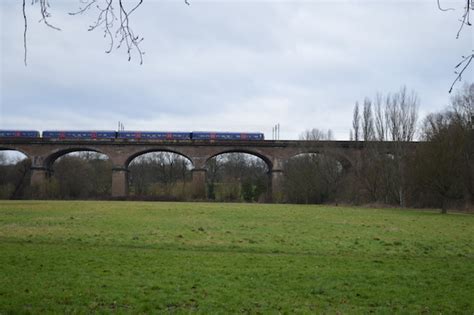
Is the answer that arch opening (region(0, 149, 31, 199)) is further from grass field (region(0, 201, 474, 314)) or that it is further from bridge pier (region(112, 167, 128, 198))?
grass field (region(0, 201, 474, 314))

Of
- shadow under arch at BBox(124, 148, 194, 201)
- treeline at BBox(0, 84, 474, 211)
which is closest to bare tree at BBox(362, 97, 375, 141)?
treeline at BBox(0, 84, 474, 211)

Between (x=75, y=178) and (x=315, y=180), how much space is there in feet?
85.0

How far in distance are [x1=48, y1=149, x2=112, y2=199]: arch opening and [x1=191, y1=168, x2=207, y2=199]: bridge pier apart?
29.8 ft

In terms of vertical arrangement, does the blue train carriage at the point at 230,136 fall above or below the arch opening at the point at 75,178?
above

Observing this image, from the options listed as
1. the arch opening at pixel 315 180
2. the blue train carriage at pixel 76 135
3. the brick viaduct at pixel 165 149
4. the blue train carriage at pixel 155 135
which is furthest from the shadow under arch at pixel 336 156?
the blue train carriage at pixel 76 135

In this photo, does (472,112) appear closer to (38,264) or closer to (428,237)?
(428,237)

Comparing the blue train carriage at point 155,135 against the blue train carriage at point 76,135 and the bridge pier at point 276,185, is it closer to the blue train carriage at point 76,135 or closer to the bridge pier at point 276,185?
the blue train carriage at point 76,135

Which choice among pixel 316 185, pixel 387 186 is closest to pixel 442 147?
pixel 387 186

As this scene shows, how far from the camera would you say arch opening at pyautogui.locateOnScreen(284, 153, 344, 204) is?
1657 inches

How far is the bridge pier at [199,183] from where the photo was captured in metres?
44.4

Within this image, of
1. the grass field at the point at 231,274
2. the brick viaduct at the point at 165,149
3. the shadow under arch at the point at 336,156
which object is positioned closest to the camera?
the grass field at the point at 231,274

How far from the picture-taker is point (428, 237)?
12367 millimetres

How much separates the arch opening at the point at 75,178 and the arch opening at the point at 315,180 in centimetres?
1914

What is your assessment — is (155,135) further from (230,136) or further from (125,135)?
(230,136)
